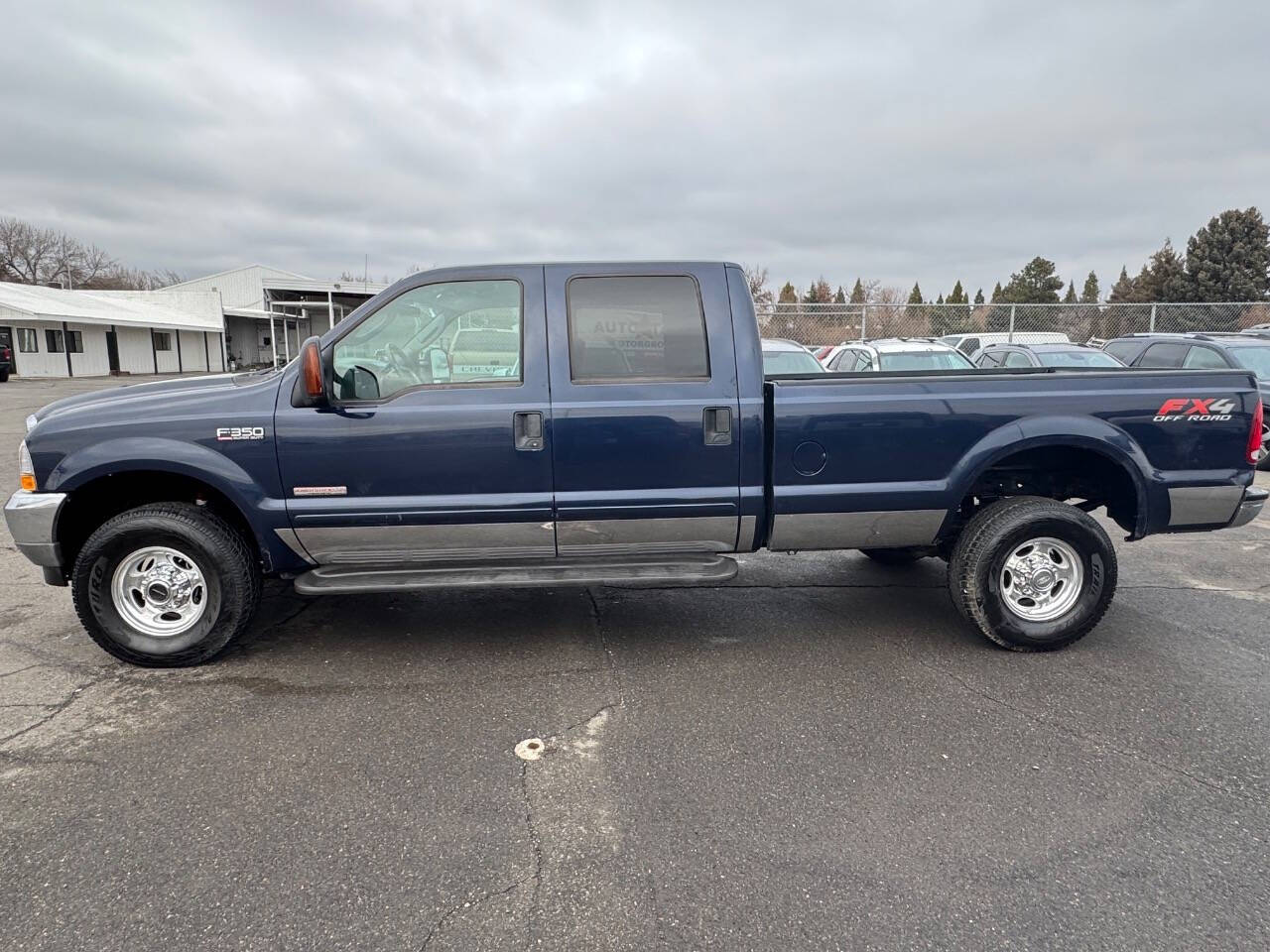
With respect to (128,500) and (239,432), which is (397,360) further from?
(128,500)

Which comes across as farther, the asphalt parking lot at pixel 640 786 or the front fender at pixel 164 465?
the front fender at pixel 164 465

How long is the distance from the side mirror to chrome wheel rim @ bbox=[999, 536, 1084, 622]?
3708 mm

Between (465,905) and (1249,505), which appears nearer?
(465,905)

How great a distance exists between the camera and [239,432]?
3.79 metres

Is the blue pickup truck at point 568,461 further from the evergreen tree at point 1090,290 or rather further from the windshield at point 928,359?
the evergreen tree at point 1090,290

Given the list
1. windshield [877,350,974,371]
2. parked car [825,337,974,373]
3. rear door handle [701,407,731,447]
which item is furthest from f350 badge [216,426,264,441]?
windshield [877,350,974,371]

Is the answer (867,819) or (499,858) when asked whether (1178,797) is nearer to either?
(867,819)

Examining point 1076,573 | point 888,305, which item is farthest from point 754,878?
point 888,305

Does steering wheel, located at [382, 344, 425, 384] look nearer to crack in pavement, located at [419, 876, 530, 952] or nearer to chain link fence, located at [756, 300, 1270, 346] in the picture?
crack in pavement, located at [419, 876, 530, 952]

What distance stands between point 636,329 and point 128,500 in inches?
116

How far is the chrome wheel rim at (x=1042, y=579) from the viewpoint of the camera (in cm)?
419

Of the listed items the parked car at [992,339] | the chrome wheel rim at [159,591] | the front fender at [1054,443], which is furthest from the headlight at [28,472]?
the parked car at [992,339]

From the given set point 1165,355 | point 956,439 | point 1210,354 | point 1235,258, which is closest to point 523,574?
point 956,439

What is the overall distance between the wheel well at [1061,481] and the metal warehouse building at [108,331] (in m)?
36.4
